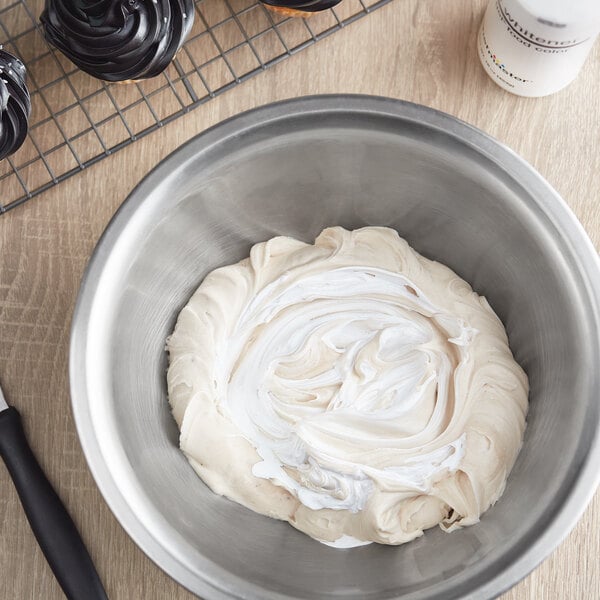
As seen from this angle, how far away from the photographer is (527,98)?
1004 millimetres

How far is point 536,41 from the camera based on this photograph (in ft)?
2.88

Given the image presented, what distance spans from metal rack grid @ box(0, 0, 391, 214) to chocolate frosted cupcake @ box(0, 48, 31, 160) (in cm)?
6

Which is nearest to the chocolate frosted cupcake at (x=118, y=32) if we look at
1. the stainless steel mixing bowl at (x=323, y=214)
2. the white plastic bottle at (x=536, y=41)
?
the stainless steel mixing bowl at (x=323, y=214)

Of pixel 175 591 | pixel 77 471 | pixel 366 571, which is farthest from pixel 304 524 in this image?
pixel 77 471

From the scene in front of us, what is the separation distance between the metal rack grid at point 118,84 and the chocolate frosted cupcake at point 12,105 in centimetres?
6

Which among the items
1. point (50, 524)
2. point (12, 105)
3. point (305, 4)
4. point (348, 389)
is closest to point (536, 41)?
point (305, 4)

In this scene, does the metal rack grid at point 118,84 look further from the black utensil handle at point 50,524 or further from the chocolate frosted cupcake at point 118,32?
the black utensil handle at point 50,524

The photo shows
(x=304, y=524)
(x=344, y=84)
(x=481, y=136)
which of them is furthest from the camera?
(x=344, y=84)

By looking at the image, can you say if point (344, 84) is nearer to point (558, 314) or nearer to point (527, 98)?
point (527, 98)

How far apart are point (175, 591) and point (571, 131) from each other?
824 mm

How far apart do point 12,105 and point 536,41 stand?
66 centimetres

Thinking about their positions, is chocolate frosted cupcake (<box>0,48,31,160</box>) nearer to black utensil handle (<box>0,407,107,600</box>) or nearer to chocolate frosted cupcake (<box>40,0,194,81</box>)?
chocolate frosted cupcake (<box>40,0,194,81</box>)

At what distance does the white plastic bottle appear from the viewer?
83 cm

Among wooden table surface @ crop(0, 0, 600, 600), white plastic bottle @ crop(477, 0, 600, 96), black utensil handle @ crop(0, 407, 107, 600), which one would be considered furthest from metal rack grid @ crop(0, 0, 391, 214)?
black utensil handle @ crop(0, 407, 107, 600)
